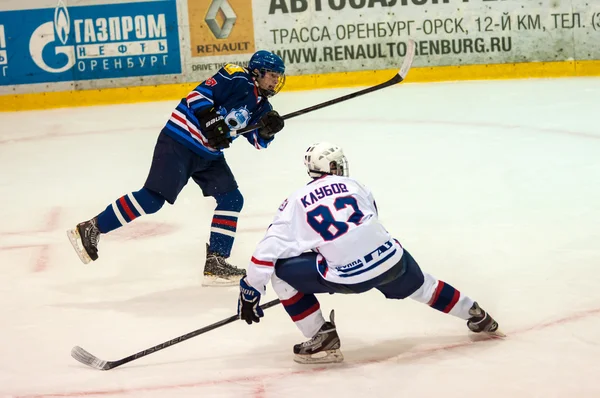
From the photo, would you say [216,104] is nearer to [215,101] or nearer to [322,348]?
[215,101]

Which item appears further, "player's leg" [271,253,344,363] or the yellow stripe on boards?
the yellow stripe on boards

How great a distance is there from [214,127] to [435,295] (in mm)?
1262

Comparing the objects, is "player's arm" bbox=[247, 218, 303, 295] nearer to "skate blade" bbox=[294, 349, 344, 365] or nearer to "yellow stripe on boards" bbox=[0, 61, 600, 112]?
"skate blade" bbox=[294, 349, 344, 365]

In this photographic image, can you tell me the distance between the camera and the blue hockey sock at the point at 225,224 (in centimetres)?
416

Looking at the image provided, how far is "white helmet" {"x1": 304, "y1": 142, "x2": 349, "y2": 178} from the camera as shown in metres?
3.08

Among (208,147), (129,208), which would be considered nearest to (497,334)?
(208,147)

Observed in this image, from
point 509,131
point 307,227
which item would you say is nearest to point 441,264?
point 307,227

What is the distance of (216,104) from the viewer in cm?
409

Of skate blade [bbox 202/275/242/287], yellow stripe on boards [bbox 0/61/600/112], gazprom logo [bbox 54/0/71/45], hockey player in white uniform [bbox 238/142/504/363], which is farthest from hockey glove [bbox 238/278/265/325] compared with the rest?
gazprom logo [bbox 54/0/71/45]

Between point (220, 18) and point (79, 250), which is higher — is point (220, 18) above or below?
above

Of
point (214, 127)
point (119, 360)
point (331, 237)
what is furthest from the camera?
point (214, 127)

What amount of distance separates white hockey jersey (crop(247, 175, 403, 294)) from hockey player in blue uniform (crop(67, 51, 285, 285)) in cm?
102

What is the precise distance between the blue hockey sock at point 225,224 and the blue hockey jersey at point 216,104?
19 centimetres

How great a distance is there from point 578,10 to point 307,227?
644 centimetres
